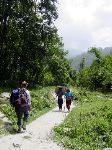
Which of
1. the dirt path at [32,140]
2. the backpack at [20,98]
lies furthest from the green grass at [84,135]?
the backpack at [20,98]

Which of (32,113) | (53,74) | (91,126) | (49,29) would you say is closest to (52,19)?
(49,29)

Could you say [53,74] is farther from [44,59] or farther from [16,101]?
[16,101]

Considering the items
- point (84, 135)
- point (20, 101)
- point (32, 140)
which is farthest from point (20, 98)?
point (84, 135)

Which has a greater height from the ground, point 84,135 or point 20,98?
point 20,98

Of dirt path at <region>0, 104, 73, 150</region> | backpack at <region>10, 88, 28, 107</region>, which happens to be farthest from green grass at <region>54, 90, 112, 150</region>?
backpack at <region>10, 88, 28, 107</region>

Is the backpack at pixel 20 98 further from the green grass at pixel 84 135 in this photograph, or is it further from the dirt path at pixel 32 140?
the green grass at pixel 84 135

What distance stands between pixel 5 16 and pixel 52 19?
5.66m

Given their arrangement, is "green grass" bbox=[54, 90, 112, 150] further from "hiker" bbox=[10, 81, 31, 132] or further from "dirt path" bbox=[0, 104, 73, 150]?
"hiker" bbox=[10, 81, 31, 132]

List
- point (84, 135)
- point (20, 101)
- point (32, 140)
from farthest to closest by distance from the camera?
point (84, 135) < point (20, 101) < point (32, 140)

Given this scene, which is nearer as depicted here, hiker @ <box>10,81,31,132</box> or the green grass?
the green grass

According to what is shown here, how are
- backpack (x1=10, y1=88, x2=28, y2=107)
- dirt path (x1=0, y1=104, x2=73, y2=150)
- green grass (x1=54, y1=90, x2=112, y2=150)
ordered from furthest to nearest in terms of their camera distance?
backpack (x1=10, y1=88, x2=28, y2=107) < green grass (x1=54, y1=90, x2=112, y2=150) < dirt path (x1=0, y1=104, x2=73, y2=150)

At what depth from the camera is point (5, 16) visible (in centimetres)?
4700

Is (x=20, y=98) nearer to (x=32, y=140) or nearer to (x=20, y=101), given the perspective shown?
(x=20, y=101)

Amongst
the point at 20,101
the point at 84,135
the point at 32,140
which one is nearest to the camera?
the point at 32,140
